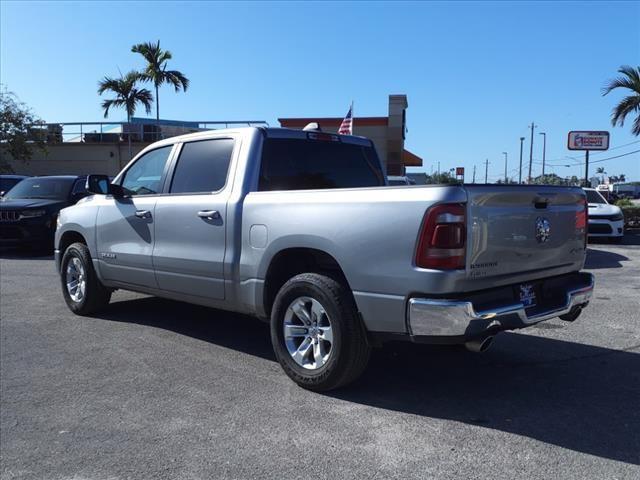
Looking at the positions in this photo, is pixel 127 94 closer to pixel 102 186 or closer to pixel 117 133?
pixel 117 133

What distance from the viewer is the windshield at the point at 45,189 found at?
500 inches

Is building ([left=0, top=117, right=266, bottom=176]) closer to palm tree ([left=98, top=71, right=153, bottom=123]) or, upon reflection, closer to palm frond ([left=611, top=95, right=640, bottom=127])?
palm tree ([left=98, top=71, right=153, bottom=123])

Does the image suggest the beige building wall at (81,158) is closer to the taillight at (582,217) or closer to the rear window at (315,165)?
the rear window at (315,165)

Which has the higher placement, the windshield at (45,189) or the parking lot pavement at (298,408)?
the windshield at (45,189)

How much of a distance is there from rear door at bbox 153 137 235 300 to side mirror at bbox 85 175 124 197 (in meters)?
0.78

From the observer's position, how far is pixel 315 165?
5219 mm

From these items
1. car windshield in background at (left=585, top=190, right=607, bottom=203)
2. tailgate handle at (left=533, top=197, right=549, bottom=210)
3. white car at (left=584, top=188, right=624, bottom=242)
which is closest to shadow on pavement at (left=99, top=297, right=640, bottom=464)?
tailgate handle at (left=533, top=197, right=549, bottom=210)

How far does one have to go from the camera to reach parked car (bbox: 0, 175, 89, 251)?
11.8 metres

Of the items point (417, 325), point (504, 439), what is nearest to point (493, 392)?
point (504, 439)

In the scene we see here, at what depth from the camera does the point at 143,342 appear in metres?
5.54

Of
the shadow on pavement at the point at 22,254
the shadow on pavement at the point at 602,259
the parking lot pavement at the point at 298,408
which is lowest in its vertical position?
the shadow on pavement at the point at 22,254

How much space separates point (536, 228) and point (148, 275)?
3.62 m

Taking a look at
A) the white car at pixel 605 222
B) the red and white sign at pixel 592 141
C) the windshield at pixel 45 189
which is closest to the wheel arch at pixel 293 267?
the windshield at pixel 45 189

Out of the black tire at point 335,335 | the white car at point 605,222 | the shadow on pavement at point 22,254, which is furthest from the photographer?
the white car at point 605,222
